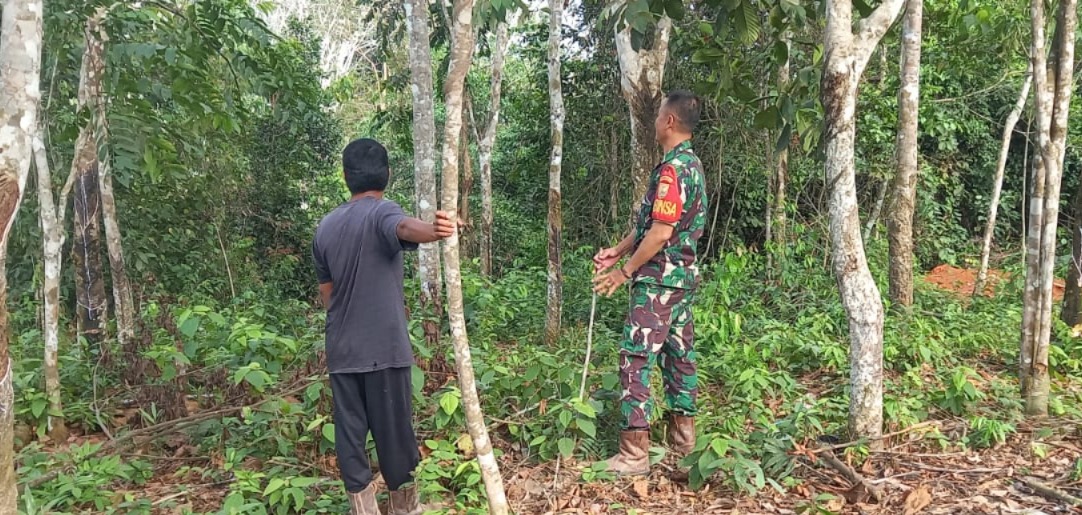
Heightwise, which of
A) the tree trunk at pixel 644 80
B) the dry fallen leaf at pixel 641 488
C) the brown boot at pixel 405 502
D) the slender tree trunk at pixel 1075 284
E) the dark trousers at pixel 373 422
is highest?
the tree trunk at pixel 644 80

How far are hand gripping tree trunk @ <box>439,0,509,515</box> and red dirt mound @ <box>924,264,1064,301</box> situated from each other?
6.63 meters

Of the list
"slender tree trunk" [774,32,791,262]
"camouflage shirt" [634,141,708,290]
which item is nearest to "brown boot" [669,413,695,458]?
"camouflage shirt" [634,141,708,290]

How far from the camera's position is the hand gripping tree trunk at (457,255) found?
2.41m

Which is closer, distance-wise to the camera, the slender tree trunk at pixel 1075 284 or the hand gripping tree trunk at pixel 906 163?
the slender tree trunk at pixel 1075 284

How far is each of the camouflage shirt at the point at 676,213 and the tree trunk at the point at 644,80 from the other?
1.85 metres

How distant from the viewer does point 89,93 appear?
4340 mm

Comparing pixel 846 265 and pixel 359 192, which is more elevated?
pixel 359 192

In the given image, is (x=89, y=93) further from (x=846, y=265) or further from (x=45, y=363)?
(x=846, y=265)

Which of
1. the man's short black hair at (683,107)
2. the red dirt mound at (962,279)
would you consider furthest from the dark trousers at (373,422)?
the red dirt mound at (962,279)

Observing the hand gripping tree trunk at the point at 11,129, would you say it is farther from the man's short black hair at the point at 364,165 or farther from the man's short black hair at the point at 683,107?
the man's short black hair at the point at 683,107

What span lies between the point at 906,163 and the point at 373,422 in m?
5.14

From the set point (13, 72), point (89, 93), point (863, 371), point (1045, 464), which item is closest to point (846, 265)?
point (863, 371)

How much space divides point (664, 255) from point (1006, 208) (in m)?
9.69

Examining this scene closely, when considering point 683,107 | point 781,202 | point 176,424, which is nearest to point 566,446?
point 683,107
